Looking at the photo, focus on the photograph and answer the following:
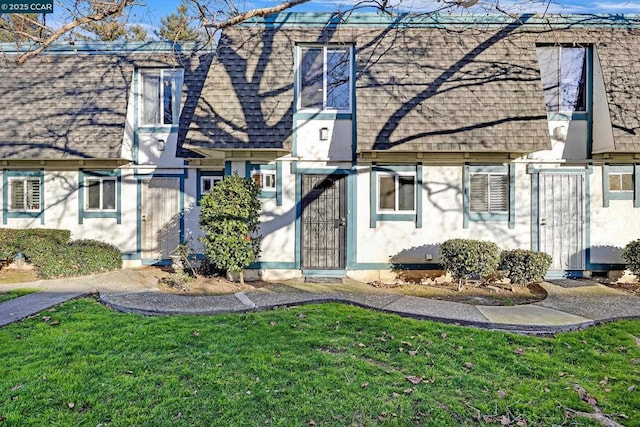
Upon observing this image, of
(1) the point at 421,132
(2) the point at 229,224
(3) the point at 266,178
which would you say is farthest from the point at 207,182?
(1) the point at 421,132

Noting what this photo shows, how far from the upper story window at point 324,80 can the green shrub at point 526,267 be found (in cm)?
491

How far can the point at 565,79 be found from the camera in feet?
29.1

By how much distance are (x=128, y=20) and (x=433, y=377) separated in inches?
325

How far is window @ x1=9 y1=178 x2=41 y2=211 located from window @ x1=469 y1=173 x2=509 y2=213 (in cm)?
1145

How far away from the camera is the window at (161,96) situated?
Answer: 1023 centimetres

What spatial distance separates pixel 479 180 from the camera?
344 inches

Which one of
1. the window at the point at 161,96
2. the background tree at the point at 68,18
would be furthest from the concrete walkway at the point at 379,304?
the window at the point at 161,96

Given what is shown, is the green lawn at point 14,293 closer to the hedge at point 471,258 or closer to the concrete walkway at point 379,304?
the concrete walkway at point 379,304

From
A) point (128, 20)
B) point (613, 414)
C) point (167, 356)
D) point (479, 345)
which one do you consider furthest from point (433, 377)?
point (128, 20)

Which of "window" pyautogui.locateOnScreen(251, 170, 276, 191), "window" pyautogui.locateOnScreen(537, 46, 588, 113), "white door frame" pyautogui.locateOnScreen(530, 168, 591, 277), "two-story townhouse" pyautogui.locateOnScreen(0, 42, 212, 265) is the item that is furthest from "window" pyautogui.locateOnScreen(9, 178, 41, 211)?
"window" pyautogui.locateOnScreen(537, 46, 588, 113)

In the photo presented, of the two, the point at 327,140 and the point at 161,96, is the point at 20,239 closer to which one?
the point at 161,96

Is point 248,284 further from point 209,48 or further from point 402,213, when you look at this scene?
point 209,48

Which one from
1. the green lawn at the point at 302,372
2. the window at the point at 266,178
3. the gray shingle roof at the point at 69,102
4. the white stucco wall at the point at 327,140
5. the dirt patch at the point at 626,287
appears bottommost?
the green lawn at the point at 302,372

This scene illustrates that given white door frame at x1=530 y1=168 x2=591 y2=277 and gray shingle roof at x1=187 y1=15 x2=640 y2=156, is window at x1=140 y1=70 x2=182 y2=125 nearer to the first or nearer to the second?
gray shingle roof at x1=187 y1=15 x2=640 y2=156
